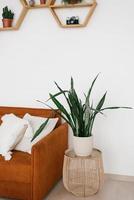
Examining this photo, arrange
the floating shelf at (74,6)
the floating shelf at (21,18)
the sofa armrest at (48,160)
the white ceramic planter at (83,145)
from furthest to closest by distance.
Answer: the floating shelf at (21,18)
the floating shelf at (74,6)
the white ceramic planter at (83,145)
the sofa armrest at (48,160)

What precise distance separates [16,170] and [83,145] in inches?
26.3

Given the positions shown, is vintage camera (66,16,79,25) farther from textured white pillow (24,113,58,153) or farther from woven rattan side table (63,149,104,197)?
woven rattan side table (63,149,104,197)

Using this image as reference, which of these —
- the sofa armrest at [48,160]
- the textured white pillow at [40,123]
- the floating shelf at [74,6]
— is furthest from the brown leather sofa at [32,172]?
the floating shelf at [74,6]

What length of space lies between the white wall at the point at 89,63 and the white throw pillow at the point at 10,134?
57 centimetres

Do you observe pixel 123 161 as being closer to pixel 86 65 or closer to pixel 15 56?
pixel 86 65

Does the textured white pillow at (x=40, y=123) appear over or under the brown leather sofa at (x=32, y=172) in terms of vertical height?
over

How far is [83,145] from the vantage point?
9.36 ft

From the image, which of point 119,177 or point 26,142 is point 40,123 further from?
point 119,177

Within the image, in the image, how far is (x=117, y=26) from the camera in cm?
323

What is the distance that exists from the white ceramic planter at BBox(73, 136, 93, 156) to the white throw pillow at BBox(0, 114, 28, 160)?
0.56 m

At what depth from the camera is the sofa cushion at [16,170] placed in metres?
2.64

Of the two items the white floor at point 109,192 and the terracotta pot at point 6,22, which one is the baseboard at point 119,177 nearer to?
the white floor at point 109,192

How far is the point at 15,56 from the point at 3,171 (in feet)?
4.86

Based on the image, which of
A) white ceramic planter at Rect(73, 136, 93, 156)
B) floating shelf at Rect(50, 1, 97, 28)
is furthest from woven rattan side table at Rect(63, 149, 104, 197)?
floating shelf at Rect(50, 1, 97, 28)
